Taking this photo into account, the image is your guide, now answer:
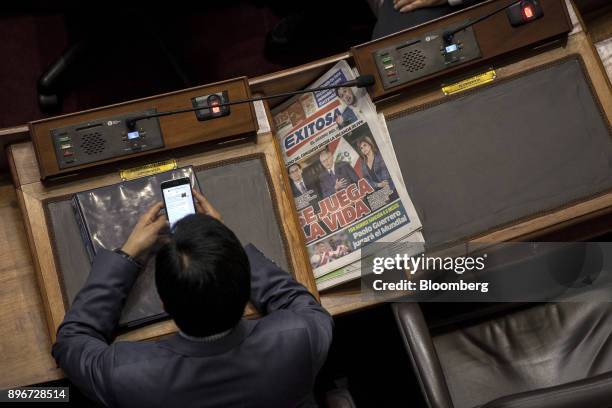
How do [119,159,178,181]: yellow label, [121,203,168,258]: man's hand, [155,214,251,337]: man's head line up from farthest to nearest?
1. [119,159,178,181]: yellow label
2. [121,203,168,258]: man's hand
3. [155,214,251,337]: man's head

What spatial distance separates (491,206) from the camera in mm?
1485

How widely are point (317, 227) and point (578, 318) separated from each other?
651 mm

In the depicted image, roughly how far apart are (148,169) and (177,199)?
0.12 m

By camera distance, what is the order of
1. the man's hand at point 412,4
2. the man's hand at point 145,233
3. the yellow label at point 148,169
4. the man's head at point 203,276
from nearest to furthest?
the man's head at point 203,276
the man's hand at point 145,233
the yellow label at point 148,169
the man's hand at point 412,4

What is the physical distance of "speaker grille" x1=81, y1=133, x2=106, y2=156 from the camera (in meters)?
1.45

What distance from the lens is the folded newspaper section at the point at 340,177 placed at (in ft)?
4.86

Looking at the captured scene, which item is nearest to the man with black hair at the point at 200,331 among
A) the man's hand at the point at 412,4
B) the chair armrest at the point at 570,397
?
the chair armrest at the point at 570,397

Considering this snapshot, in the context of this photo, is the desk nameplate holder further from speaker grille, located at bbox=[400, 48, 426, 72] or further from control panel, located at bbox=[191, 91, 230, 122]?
control panel, located at bbox=[191, 91, 230, 122]

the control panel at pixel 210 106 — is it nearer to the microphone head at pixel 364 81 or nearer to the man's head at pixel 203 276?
the microphone head at pixel 364 81

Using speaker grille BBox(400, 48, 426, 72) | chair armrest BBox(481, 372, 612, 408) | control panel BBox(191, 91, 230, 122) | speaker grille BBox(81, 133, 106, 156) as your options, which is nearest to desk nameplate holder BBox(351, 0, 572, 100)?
speaker grille BBox(400, 48, 426, 72)

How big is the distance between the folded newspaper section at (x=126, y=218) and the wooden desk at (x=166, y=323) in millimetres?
50

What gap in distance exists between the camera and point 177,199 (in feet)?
4.64

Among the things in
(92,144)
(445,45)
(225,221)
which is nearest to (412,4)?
(445,45)

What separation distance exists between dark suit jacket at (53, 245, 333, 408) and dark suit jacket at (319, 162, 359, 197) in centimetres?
25
